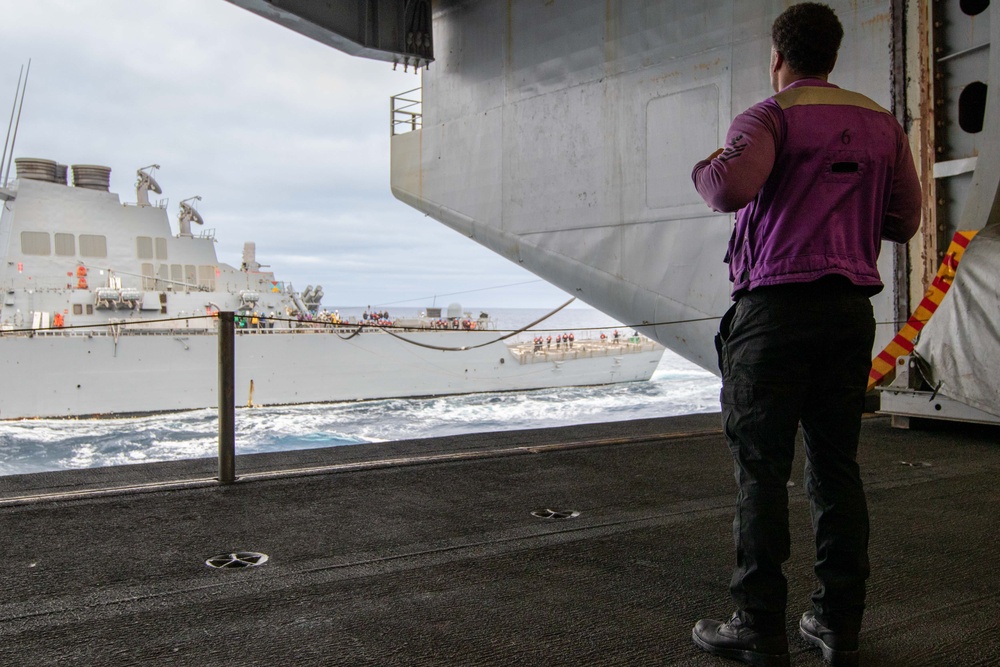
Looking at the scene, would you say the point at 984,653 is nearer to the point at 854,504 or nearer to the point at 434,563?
the point at 854,504

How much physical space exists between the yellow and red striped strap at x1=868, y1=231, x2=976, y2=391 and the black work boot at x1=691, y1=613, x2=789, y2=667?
10.8 ft

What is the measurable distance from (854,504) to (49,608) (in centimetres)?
206

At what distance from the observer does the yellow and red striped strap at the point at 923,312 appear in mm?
4652

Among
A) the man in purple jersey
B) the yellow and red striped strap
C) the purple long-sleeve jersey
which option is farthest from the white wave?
the purple long-sleeve jersey

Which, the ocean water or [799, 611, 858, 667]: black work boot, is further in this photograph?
the ocean water

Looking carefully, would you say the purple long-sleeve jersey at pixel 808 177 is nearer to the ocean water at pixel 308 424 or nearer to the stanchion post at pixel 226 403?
the stanchion post at pixel 226 403

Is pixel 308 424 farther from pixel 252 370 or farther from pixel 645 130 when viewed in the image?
pixel 645 130

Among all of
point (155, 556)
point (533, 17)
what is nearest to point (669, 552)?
point (155, 556)

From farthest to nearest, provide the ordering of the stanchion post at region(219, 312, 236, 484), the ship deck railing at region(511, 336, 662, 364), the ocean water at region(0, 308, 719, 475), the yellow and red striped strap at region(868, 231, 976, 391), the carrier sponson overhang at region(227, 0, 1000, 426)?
1. the ship deck railing at region(511, 336, 662, 364)
2. the ocean water at region(0, 308, 719, 475)
3. the carrier sponson overhang at region(227, 0, 1000, 426)
4. the yellow and red striped strap at region(868, 231, 976, 391)
5. the stanchion post at region(219, 312, 236, 484)

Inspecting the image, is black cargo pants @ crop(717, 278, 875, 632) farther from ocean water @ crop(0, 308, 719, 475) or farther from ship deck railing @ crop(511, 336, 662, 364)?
ship deck railing @ crop(511, 336, 662, 364)

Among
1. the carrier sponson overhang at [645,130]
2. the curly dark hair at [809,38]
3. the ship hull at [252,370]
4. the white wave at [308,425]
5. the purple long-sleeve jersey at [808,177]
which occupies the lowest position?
the white wave at [308,425]

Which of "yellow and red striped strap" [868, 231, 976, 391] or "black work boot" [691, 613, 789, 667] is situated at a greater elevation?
"yellow and red striped strap" [868, 231, 976, 391]

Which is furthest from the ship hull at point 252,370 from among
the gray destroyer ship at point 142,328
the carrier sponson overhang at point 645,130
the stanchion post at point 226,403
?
the stanchion post at point 226,403

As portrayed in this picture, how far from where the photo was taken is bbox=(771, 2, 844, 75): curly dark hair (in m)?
1.57
